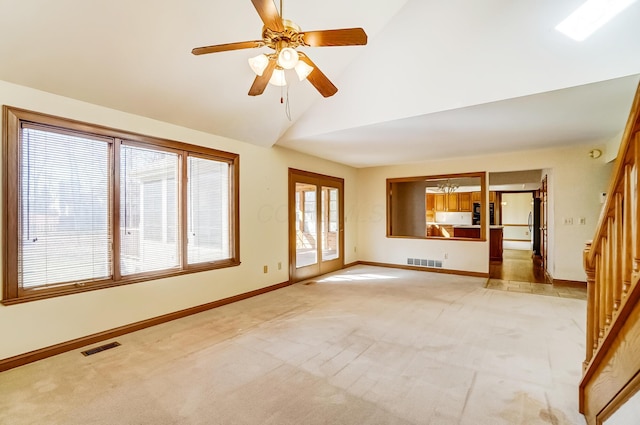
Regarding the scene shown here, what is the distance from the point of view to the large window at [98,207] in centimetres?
255

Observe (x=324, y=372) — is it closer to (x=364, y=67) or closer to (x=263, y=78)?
(x=263, y=78)

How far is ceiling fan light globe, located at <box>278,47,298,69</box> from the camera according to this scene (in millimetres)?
2047

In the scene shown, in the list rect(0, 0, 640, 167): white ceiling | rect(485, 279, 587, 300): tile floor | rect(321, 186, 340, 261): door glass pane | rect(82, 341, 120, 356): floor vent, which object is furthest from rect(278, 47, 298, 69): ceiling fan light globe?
rect(485, 279, 587, 300): tile floor

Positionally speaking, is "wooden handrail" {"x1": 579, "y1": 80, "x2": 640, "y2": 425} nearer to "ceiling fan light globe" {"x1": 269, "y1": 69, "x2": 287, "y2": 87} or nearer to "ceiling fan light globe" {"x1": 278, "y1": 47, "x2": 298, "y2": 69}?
"ceiling fan light globe" {"x1": 278, "y1": 47, "x2": 298, "y2": 69}

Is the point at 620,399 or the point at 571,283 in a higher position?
the point at 620,399

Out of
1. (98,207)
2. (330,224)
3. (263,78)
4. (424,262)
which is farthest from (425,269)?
(98,207)

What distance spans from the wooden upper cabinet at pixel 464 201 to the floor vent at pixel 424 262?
17.4 ft

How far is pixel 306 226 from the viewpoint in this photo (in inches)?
230

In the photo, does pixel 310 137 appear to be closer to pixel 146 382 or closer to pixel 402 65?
pixel 402 65

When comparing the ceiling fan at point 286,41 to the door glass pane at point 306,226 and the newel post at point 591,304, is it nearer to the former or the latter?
the newel post at point 591,304

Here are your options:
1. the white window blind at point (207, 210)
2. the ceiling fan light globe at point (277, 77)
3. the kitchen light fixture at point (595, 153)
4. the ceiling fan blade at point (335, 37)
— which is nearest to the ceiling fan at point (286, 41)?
the ceiling fan blade at point (335, 37)

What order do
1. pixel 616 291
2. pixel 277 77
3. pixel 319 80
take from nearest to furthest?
1. pixel 616 291
2. pixel 319 80
3. pixel 277 77

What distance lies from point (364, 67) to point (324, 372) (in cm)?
341

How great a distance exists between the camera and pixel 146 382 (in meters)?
2.24
